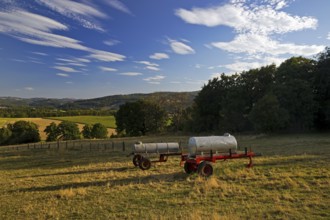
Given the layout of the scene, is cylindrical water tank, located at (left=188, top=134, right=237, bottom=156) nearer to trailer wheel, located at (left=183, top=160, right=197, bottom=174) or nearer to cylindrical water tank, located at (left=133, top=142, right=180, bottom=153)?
trailer wheel, located at (left=183, top=160, right=197, bottom=174)

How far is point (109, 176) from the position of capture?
16453mm

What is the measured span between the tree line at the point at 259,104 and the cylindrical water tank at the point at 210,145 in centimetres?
2776

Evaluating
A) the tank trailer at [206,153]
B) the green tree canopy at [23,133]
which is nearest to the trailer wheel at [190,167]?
the tank trailer at [206,153]

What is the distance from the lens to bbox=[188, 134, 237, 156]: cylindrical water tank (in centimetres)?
1622

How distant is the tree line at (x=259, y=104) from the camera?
43.9m

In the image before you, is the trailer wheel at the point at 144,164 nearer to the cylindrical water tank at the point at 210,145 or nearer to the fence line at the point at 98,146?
the cylindrical water tank at the point at 210,145

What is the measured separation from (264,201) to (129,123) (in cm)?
6743

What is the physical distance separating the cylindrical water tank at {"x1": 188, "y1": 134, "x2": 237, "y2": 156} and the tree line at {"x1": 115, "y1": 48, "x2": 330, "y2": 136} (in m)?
27.8

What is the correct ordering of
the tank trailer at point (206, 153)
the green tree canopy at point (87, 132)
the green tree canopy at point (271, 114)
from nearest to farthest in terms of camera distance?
the tank trailer at point (206, 153) → the green tree canopy at point (271, 114) → the green tree canopy at point (87, 132)

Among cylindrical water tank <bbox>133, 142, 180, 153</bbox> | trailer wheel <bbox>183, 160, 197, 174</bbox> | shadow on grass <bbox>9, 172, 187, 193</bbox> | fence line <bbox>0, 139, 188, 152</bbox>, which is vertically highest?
cylindrical water tank <bbox>133, 142, 180, 153</bbox>

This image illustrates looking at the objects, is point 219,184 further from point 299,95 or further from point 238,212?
point 299,95

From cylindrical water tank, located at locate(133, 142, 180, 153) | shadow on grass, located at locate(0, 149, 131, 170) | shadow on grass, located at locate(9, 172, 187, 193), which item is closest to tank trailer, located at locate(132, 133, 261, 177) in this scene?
shadow on grass, located at locate(9, 172, 187, 193)

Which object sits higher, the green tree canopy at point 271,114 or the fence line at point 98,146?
the green tree canopy at point 271,114

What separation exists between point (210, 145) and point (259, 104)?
29444 millimetres
